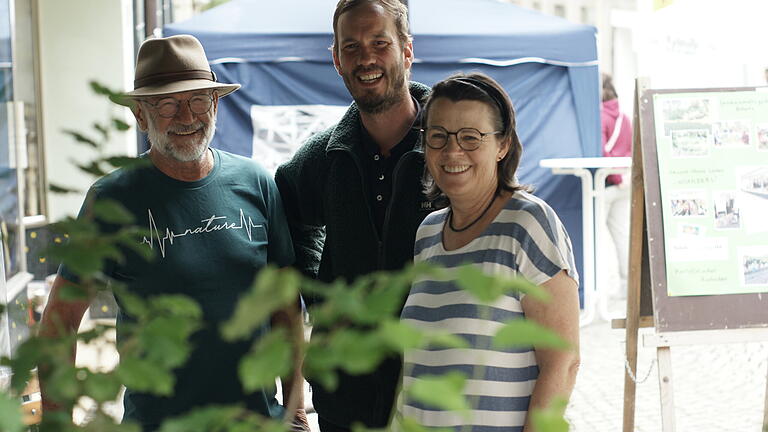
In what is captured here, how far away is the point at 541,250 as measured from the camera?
186cm

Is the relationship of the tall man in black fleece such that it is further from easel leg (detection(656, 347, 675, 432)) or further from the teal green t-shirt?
easel leg (detection(656, 347, 675, 432))

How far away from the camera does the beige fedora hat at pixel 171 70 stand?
227 cm

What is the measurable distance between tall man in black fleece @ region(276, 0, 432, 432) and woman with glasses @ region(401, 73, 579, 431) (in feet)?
0.88

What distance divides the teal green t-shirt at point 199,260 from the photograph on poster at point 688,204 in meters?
1.87

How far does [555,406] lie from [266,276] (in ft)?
0.81

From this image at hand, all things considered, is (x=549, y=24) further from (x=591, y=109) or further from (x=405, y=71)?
(x=405, y=71)

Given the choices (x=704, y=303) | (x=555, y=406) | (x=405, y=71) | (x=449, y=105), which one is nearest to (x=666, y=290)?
(x=704, y=303)

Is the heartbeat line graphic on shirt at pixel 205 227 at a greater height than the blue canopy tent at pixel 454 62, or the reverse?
the blue canopy tent at pixel 454 62

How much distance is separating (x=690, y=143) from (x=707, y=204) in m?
0.25

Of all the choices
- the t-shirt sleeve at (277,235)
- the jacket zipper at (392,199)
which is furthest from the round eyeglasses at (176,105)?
the jacket zipper at (392,199)

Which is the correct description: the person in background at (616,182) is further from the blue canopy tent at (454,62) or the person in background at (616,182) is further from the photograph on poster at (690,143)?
the photograph on poster at (690,143)

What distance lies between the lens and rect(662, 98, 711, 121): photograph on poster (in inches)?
142

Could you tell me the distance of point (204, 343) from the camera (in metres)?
2.16

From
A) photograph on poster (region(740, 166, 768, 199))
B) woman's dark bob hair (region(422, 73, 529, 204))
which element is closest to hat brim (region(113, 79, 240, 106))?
woman's dark bob hair (region(422, 73, 529, 204))
